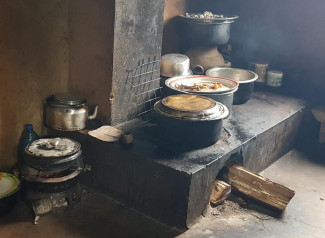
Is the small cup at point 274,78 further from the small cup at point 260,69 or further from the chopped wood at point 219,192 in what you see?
the chopped wood at point 219,192

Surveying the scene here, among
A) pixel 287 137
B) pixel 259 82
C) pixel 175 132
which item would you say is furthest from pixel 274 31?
pixel 175 132

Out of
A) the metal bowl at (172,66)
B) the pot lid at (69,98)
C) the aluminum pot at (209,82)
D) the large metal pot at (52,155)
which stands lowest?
the large metal pot at (52,155)

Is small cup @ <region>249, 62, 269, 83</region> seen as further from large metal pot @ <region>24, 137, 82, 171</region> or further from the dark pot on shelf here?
the dark pot on shelf

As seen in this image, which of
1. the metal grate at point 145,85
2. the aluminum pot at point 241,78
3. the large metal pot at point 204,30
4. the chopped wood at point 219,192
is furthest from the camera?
the large metal pot at point 204,30

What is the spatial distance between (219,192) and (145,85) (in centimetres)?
150

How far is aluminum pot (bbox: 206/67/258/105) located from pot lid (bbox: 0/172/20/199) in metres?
3.05

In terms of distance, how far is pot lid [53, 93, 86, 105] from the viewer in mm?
4203

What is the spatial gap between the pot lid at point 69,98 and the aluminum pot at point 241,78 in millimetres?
2158

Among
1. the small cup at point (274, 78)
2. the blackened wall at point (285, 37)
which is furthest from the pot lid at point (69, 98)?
the small cup at point (274, 78)

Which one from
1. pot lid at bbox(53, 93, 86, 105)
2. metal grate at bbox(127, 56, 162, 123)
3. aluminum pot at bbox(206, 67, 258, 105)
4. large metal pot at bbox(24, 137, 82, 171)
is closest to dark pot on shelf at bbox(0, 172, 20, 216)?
large metal pot at bbox(24, 137, 82, 171)

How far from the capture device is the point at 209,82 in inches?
208

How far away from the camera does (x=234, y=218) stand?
13.0 ft

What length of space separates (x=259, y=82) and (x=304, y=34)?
1.06 meters

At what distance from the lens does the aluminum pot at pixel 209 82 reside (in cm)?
471
